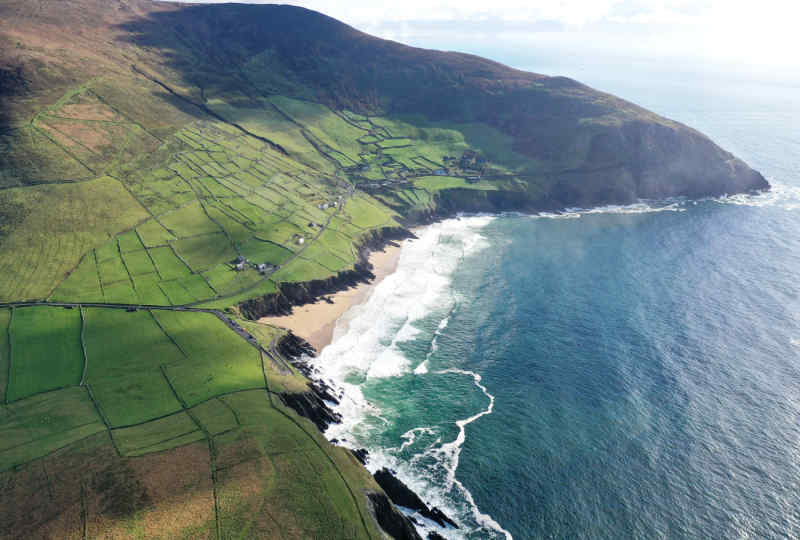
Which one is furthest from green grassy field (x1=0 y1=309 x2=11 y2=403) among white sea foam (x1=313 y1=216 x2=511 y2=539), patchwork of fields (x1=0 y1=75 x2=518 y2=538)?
white sea foam (x1=313 y1=216 x2=511 y2=539)

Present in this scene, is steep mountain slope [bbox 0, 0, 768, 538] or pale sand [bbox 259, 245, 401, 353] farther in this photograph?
pale sand [bbox 259, 245, 401, 353]

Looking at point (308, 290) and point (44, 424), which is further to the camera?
point (308, 290)

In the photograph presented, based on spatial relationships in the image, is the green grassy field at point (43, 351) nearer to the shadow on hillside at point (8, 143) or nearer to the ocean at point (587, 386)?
the shadow on hillside at point (8, 143)

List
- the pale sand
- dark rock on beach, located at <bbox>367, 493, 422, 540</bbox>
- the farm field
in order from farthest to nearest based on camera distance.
→ the pale sand, dark rock on beach, located at <bbox>367, 493, 422, 540</bbox>, the farm field

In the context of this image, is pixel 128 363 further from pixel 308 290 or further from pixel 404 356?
pixel 404 356

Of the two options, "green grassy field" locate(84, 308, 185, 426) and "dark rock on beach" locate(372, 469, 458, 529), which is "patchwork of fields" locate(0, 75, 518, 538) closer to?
"green grassy field" locate(84, 308, 185, 426)

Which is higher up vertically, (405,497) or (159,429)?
(159,429)

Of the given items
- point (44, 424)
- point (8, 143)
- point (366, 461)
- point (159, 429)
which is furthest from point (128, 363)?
point (8, 143)
